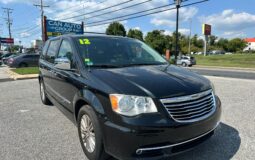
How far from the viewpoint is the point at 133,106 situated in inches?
107

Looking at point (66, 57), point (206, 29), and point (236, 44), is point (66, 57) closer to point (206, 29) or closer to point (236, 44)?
point (206, 29)

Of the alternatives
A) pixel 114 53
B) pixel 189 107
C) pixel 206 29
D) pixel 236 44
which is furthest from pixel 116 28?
pixel 236 44

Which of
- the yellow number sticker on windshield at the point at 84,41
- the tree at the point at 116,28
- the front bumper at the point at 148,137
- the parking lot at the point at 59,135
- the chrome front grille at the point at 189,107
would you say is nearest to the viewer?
the front bumper at the point at 148,137

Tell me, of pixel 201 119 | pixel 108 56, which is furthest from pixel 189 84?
pixel 108 56

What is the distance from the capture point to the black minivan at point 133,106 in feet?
8.74

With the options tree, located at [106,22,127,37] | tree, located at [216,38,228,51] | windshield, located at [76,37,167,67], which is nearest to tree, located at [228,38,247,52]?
tree, located at [216,38,228,51]

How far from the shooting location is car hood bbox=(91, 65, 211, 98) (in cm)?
281

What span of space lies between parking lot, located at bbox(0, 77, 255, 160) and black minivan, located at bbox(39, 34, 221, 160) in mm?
435

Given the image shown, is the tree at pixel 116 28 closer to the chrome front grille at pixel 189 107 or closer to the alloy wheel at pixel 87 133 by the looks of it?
the alloy wheel at pixel 87 133

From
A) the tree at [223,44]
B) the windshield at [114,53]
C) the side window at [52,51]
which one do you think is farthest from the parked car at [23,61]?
the tree at [223,44]

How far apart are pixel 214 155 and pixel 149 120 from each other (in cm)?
141

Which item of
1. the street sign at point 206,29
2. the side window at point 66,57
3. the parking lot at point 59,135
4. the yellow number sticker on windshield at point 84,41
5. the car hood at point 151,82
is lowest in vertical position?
the parking lot at point 59,135

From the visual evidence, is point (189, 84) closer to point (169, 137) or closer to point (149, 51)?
point (169, 137)

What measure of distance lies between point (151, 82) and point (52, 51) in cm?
315
